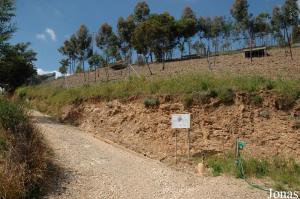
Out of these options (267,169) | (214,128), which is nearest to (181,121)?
(214,128)

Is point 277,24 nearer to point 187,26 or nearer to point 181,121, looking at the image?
point 187,26

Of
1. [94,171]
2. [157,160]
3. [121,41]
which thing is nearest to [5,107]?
[94,171]

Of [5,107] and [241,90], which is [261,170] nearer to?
[241,90]

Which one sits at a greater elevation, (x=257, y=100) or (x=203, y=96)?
(x=203, y=96)

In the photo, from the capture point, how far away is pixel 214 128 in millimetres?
13367

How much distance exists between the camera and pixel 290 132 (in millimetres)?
12477

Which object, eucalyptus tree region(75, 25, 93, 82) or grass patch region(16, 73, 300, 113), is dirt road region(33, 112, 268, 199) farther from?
eucalyptus tree region(75, 25, 93, 82)

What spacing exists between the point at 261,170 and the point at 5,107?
773 cm

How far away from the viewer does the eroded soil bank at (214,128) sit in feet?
41.0

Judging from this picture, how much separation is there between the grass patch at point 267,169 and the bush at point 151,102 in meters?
3.72

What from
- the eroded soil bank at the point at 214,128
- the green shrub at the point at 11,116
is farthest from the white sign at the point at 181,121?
the green shrub at the point at 11,116

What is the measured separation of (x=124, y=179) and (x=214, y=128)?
472 cm

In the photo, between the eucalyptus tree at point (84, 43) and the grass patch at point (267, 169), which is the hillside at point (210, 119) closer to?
the grass patch at point (267, 169)

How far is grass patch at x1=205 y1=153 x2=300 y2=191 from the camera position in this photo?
10.1m
